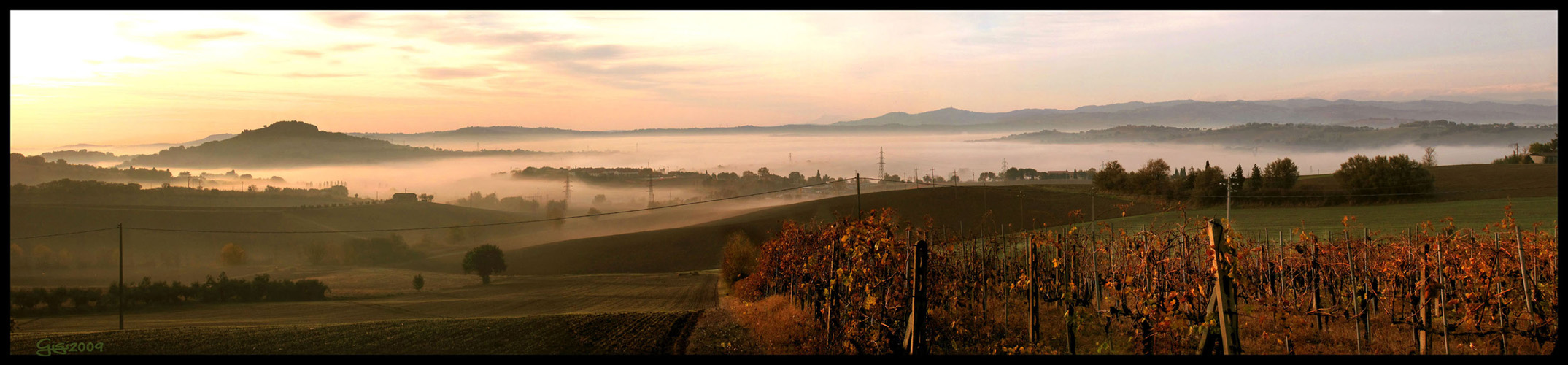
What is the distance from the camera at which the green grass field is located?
38156 millimetres

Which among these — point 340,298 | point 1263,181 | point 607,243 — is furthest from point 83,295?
point 1263,181

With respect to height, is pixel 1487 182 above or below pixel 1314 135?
below

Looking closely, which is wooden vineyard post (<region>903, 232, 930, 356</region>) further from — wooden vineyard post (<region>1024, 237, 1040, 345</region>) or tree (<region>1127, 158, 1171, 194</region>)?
tree (<region>1127, 158, 1171, 194</region>)

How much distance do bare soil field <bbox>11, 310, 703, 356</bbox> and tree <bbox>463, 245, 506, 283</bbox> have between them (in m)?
47.9

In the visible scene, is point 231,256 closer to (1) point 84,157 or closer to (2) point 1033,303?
(1) point 84,157

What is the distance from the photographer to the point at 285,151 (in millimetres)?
119625

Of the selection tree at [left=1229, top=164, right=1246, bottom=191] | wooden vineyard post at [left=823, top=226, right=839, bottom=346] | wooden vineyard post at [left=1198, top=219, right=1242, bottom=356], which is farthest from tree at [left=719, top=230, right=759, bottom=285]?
tree at [left=1229, top=164, right=1246, bottom=191]

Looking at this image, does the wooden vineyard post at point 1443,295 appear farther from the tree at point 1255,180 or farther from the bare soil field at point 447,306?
the tree at point 1255,180

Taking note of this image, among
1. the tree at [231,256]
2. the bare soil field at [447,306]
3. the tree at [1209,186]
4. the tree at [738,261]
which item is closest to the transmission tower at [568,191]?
the tree at [231,256]

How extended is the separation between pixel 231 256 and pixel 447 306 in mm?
53991

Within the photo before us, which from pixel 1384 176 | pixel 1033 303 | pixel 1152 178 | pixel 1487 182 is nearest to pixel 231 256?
pixel 1152 178
